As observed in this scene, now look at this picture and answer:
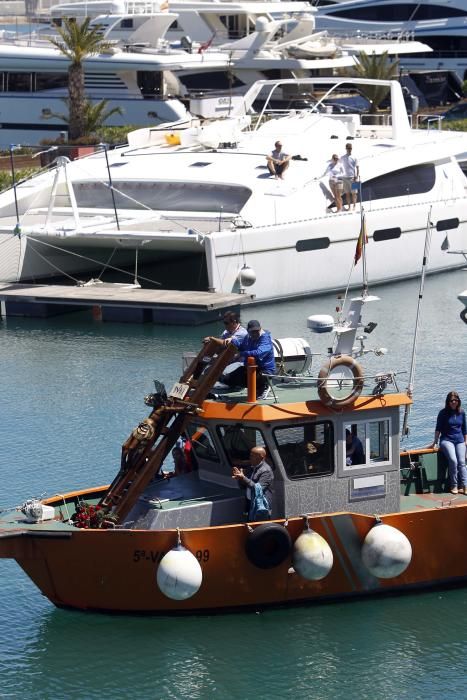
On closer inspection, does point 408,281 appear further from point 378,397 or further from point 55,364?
point 378,397

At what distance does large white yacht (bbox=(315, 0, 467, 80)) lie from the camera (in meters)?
70.9

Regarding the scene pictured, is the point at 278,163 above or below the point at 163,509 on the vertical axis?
above

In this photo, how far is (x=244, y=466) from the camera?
15.0 metres

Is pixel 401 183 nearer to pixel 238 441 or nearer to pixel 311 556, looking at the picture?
pixel 238 441

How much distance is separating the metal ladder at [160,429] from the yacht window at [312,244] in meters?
17.2

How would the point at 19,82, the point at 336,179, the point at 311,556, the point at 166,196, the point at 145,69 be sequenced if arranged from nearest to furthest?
the point at 311,556 → the point at 336,179 → the point at 166,196 → the point at 145,69 → the point at 19,82

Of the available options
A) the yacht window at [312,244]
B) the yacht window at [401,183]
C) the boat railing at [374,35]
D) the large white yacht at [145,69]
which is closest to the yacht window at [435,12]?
the boat railing at [374,35]

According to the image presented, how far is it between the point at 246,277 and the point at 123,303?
8.58 ft

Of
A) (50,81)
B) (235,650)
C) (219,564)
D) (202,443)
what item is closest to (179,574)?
(219,564)

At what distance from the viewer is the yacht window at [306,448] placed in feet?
48.1

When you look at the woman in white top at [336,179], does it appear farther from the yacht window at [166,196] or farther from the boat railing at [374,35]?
the boat railing at [374,35]

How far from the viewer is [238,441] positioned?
1495cm

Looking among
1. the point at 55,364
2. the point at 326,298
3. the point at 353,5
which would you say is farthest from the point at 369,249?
the point at 353,5

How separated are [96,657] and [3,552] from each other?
1.36 meters
